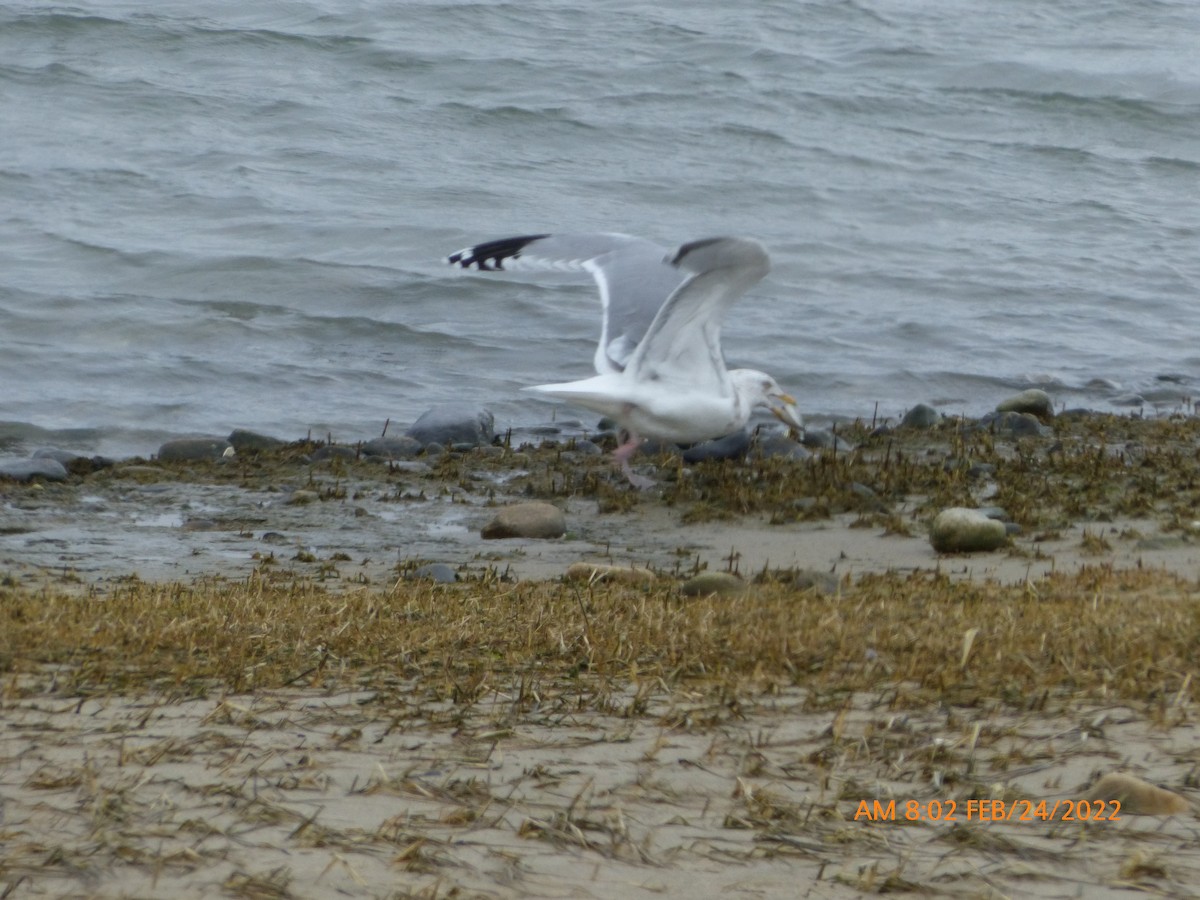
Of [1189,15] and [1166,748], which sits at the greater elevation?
[1189,15]

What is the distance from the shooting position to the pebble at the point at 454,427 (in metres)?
9.41

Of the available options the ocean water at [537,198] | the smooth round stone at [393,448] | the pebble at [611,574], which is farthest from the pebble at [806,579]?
the ocean water at [537,198]

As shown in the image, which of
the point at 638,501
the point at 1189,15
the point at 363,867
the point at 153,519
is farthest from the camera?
the point at 1189,15

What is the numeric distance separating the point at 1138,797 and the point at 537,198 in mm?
13739

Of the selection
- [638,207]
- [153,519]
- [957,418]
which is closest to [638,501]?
[153,519]

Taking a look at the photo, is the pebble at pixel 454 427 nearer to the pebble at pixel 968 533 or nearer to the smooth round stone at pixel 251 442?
the smooth round stone at pixel 251 442

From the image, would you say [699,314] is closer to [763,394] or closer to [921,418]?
[763,394]

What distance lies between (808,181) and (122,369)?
30.0 ft

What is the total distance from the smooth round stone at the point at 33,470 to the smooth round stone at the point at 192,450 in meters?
0.78

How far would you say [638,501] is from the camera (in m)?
7.89

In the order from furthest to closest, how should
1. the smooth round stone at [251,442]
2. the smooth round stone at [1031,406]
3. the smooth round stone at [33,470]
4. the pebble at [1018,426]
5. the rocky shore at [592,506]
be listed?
1. the smooth round stone at [1031,406]
2. the pebble at [1018,426]
3. the smooth round stone at [251,442]
4. the smooth round stone at [33,470]
5. the rocky shore at [592,506]

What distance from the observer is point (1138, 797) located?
3016 millimetres

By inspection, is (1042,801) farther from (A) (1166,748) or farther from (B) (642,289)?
(B) (642,289)

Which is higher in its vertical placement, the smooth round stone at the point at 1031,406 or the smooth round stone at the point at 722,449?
the smooth round stone at the point at 1031,406
